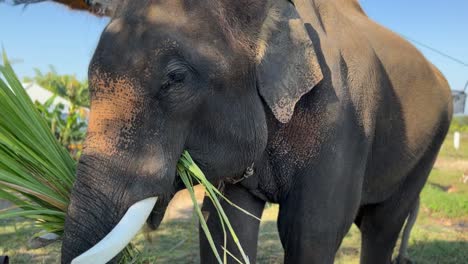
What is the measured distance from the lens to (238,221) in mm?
2596

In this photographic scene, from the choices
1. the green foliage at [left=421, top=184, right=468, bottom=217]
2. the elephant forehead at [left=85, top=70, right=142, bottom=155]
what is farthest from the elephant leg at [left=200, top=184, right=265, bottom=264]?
the green foliage at [left=421, top=184, right=468, bottom=217]

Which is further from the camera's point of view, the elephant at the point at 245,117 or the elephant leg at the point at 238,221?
the elephant leg at the point at 238,221

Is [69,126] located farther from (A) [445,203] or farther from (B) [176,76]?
(B) [176,76]

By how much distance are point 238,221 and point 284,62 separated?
0.94 m

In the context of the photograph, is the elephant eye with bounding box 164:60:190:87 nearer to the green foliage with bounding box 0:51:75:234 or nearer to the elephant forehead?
the elephant forehead

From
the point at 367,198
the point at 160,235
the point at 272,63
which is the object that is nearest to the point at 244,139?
the point at 272,63

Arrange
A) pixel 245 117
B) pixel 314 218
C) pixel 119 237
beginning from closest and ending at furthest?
pixel 119 237 → pixel 245 117 → pixel 314 218

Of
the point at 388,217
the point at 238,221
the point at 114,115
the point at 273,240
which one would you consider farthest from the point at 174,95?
the point at 273,240

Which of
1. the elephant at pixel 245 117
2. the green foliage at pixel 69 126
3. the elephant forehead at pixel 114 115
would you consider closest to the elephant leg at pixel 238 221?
the elephant at pixel 245 117

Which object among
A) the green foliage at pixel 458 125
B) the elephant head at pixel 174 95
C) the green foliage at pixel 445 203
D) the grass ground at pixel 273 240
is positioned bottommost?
the green foliage at pixel 458 125

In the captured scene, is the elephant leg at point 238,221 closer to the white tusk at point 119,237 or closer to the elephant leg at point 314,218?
the elephant leg at point 314,218

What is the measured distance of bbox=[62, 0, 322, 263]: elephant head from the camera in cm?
161

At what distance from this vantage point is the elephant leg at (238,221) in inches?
99.8

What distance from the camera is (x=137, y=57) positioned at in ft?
5.43
